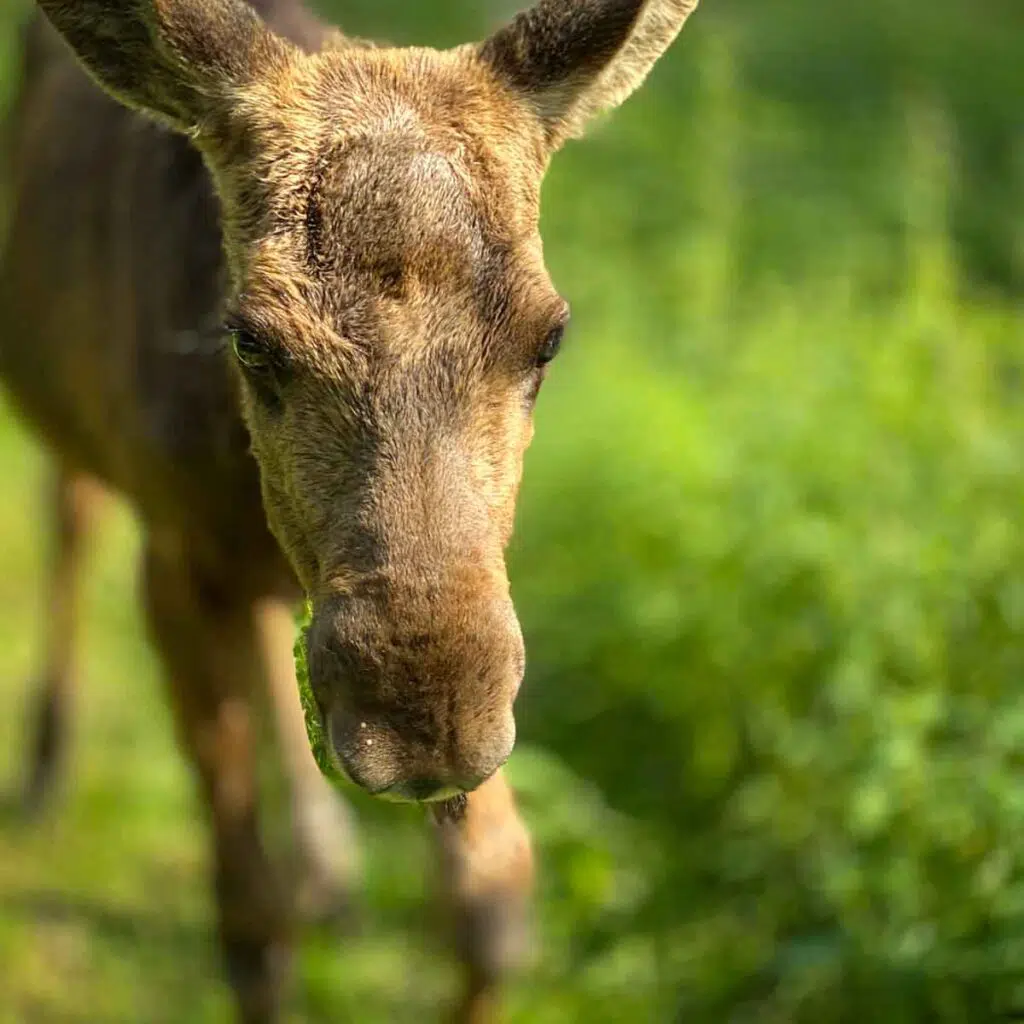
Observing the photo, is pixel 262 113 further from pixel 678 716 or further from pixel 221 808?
pixel 678 716

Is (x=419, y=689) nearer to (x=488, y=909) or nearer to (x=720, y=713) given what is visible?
(x=488, y=909)

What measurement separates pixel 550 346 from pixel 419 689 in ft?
2.75

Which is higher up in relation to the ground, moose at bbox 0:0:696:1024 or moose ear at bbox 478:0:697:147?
moose ear at bbox 478:0:697:147

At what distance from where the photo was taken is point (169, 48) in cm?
354

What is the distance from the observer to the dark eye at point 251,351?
3.19 m

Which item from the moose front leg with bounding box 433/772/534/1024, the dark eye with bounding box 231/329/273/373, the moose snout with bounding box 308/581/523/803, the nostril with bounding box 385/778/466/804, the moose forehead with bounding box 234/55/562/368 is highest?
the moose forehead with bounding box 234/55/562/368

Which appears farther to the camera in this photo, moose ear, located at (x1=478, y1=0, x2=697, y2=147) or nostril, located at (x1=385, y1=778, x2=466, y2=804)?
moose ear, located at (x1=478, y1=0, x2=697, y2=147)

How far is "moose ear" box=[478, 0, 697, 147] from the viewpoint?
3.58 m

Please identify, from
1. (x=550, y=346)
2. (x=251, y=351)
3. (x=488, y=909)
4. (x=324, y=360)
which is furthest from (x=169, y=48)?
(x=488, y=909)

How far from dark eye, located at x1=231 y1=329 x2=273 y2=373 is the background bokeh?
2133 millimetres

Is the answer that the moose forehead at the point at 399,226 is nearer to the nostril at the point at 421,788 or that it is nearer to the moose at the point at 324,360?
the moose at the point at 324,360

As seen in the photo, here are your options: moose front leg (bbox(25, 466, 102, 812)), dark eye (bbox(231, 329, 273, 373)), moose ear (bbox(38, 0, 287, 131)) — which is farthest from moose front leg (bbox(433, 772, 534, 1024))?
moose front leg (bbox(25, 466, 102, 812))

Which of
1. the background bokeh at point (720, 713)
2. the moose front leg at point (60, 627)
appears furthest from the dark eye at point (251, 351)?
the moose front leg at point (60, 627)

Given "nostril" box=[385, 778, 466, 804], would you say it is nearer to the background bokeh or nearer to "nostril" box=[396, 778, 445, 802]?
"nostril" box=[396, 778, 445, 802]
